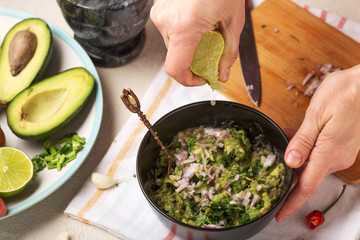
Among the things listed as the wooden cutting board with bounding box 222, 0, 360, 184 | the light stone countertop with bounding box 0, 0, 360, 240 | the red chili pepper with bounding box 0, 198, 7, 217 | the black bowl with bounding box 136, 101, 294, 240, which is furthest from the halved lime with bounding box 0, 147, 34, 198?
the wooden cutting board with bounding box 222, 0, 360, 184

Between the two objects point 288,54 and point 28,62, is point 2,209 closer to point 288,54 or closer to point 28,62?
point 28,62

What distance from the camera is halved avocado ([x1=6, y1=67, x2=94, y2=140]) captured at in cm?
155

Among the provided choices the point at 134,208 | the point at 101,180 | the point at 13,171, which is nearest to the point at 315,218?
the point at 134,208

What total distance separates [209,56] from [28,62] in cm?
76

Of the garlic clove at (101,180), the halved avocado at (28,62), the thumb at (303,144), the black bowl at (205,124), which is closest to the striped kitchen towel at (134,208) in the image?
the garlic clove at (101,180)

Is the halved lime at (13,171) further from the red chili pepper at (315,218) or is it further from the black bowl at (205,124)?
the red chili pepper at (315,218)

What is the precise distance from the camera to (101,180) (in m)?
1.54

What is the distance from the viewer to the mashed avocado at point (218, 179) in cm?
133

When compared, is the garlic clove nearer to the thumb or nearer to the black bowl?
the black bowl

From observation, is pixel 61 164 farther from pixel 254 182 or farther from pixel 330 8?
pixel 330 8

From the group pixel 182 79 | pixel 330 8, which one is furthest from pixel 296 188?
pixel 330 8

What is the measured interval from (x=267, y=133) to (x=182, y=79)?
1.20ft

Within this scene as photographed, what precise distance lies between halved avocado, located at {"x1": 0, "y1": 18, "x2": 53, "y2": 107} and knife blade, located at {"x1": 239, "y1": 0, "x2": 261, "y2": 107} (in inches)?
28.1

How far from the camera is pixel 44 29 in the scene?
174cm
